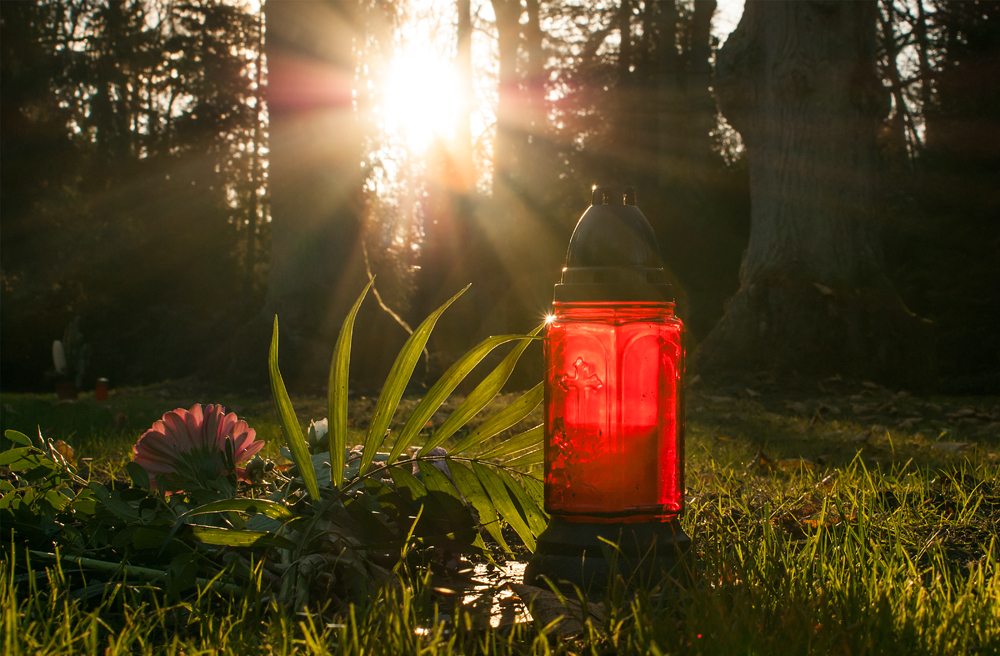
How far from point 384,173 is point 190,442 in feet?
34.3

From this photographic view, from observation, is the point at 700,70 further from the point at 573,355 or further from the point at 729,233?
the point at 573,355

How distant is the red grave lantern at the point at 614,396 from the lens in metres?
1.48

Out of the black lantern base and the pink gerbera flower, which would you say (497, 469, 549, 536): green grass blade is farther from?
the pink gerbera flower

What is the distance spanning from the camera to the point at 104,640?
1.22 m

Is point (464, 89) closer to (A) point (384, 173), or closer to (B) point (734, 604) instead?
(A) point (384, 173)

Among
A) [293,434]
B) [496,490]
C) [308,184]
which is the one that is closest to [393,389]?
[293,434]

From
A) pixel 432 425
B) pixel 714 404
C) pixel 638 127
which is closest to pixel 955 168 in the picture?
pixel 638 127

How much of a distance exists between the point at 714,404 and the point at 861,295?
2.61 m

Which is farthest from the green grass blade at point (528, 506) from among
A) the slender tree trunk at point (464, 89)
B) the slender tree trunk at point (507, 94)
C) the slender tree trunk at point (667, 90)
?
the slender tree trunk at point (667, 90)

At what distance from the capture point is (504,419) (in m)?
1.55

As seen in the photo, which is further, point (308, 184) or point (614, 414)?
point (308, 184)

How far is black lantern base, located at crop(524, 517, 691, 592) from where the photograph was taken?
1.39 meters

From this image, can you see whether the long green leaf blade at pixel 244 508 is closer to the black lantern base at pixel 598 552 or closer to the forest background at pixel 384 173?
the black lantern base at pixel 598 552

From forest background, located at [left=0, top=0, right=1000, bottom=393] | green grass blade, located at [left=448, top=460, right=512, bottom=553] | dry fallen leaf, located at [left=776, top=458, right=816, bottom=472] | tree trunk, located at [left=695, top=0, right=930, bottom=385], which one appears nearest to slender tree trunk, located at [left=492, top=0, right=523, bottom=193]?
forest background, located at [left=0, top=0, right=1000, bottom=393]
